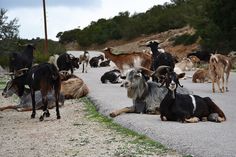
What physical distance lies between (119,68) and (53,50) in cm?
3470

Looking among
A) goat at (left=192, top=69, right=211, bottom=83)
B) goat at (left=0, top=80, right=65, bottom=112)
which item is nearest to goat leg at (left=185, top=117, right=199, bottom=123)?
goat at (left=0, top=80, right=65, bottom=112)

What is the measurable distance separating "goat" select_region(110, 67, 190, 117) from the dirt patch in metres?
1.11

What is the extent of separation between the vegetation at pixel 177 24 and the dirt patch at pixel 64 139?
2385 centimetres

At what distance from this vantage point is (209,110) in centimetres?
1227

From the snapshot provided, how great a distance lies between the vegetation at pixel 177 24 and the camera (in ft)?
124

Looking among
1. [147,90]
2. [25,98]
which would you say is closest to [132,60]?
[25,98]

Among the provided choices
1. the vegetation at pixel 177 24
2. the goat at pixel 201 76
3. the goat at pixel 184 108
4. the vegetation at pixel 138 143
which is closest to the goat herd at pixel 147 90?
the goat at pixel 184 108

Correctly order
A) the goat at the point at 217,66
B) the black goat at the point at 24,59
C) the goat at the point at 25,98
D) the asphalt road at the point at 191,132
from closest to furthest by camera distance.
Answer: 1. the asphalt road at the point at 191,132
2. the goat at the point at 25,98
3. the goat at the point at 217,66
4. the black goat at the point at 24,59

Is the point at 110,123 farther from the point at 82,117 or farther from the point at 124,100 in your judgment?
the point at 124,100

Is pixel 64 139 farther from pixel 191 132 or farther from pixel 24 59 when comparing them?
pixel 24 59

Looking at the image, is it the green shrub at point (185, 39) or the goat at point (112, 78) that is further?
the green shrub at point (185, 39)

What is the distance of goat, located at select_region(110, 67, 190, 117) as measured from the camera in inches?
546

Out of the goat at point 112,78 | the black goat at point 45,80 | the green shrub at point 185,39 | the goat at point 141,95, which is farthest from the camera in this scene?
the green shrub at point 185,39

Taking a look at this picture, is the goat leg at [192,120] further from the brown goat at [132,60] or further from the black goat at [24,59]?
the brown goat at [132,60]
